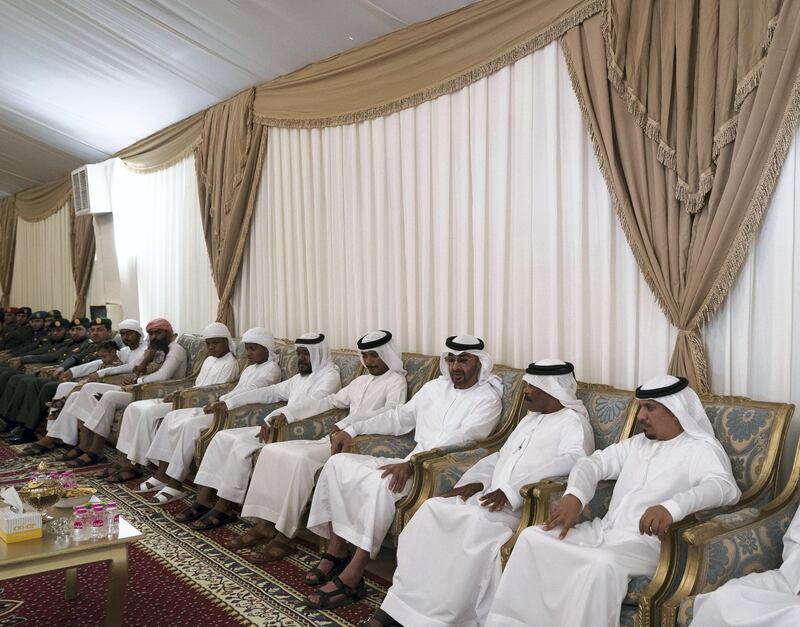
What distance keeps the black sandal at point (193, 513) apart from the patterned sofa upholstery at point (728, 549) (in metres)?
3.10

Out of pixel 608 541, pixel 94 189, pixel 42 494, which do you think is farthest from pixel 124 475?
pixel 94 189

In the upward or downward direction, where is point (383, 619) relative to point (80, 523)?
downward

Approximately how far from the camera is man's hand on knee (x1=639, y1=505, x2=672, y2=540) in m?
2.39

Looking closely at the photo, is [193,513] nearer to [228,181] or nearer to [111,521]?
[111,521]

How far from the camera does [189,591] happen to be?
3.49 meters

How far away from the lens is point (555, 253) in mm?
3896

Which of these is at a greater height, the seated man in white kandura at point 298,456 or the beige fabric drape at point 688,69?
the beige fabric drape at point 688,69

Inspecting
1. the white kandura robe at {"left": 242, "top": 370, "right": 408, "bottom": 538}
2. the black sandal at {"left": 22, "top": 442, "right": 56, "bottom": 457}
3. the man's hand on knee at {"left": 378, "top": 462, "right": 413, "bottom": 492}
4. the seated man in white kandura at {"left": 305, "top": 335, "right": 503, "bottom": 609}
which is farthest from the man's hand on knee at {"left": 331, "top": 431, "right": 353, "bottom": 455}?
the black sandal at {"left": 22, "top": 442, "right": 56, "bottom": 457}

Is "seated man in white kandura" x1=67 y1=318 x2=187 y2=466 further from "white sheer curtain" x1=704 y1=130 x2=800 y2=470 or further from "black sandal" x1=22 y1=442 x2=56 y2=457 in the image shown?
"white sheer curtain" x1=704 y1=130 x2=800 y2=470

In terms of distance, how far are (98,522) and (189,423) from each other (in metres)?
1.90

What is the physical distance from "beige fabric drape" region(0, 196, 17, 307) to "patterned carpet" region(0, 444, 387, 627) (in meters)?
9.44

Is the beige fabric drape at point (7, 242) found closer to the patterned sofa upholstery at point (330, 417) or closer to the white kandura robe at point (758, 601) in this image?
the patterned sofa upholstery at point (330, 417)

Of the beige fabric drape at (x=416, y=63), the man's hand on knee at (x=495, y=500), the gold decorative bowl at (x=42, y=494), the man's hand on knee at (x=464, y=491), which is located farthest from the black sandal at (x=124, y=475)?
the man's hand on knee at (x=495, y=500)

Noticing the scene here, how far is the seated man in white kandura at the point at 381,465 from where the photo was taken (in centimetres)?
339
